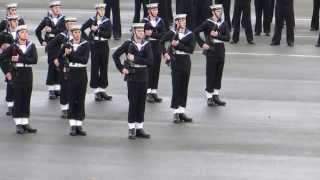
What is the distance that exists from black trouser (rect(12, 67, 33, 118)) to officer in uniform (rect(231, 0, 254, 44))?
1135cm

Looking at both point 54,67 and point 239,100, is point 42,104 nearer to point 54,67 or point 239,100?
point 54,67

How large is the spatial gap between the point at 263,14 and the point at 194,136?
13.1 m

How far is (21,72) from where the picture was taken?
50.7 ft

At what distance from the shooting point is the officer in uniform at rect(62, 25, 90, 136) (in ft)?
50.2

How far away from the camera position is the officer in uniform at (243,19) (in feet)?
84.5

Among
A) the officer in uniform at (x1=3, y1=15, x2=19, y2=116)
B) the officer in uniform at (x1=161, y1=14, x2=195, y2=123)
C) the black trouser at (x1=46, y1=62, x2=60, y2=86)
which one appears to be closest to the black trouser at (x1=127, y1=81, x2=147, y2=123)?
the officer in uniform at (x1=161, y1=14, x2=195, y2=123)

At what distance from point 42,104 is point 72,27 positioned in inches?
127

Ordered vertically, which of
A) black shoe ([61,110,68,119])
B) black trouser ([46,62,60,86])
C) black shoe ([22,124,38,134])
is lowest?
black shoe ([61,110,68,119])

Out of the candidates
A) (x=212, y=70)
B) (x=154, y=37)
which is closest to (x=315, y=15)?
(x=212, y=70)

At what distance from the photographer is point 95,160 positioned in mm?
13453

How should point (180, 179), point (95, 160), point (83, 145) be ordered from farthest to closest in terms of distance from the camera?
point (83, 145) < point (95, 160) < point (180, 179)

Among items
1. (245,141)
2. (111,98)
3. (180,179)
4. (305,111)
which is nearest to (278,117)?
(305,111)

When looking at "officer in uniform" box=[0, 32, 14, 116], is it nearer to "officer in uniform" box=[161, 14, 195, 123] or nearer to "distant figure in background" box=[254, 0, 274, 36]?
"officer in uniform" box=[161, 14, 195, 123]

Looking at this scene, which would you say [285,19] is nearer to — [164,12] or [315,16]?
[315,16]
